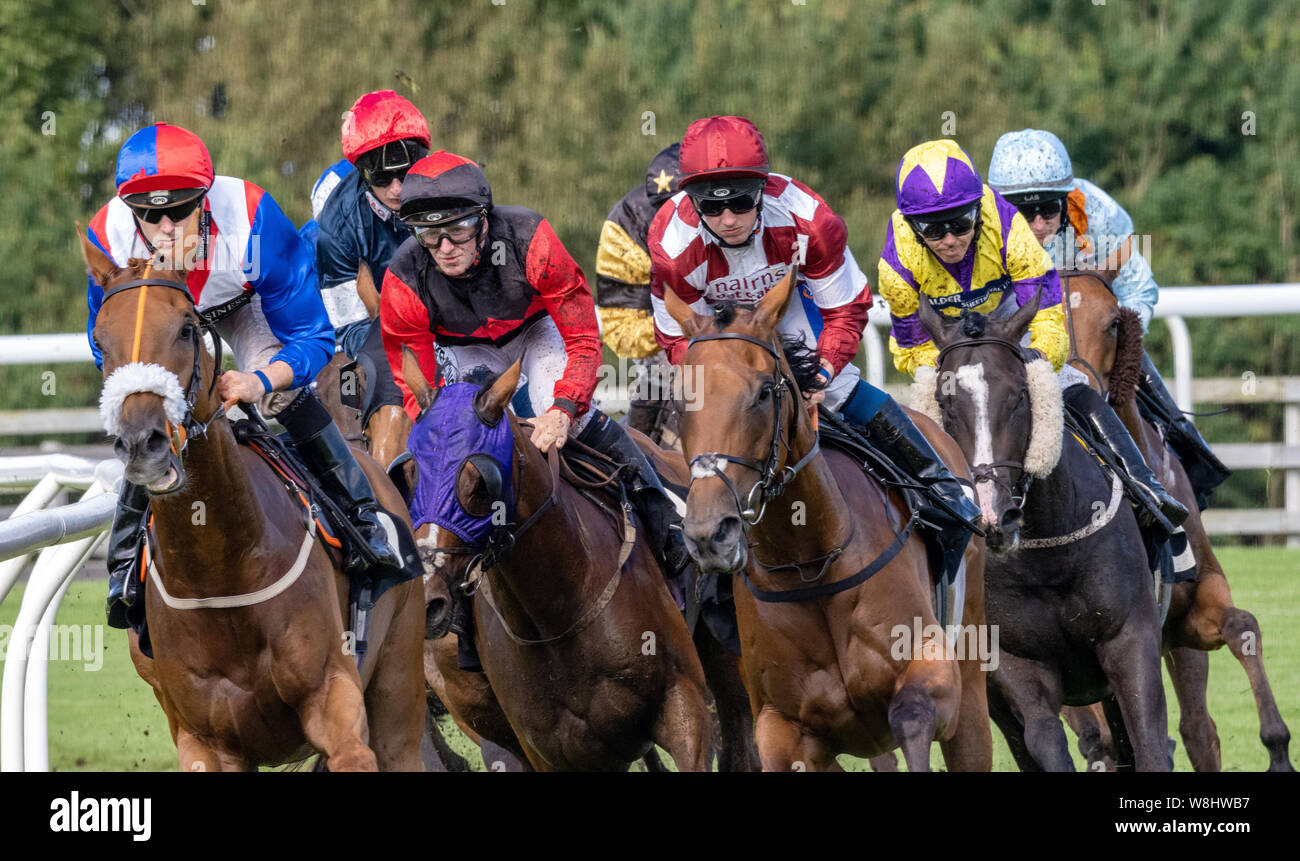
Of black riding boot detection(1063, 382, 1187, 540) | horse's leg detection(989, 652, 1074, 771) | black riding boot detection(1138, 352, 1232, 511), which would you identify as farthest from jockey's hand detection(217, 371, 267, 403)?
black riding boot detection(1138, 352, 1232, 511)

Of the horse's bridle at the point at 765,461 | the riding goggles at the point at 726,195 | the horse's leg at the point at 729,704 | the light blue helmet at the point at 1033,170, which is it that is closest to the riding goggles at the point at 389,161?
the riding goggles at the point at 726,195

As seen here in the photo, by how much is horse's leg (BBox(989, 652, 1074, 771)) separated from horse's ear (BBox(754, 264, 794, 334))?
193 centimetres

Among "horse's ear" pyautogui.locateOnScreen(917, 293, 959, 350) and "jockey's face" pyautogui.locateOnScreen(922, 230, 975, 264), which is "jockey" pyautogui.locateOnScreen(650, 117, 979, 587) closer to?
"horse's ear" pyautogui.locateOnScreen(917, 293, 959, 350)

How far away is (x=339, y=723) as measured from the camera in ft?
14.9

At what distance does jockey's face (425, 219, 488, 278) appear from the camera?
5.38 meters

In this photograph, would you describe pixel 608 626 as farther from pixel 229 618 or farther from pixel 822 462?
pixel 229 618

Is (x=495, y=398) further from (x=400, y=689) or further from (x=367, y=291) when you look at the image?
(x=367, y=291)

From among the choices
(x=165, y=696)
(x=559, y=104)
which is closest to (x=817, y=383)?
(x=165, y=696)

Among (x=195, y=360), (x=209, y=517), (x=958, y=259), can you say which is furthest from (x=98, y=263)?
(x=958, y=259)

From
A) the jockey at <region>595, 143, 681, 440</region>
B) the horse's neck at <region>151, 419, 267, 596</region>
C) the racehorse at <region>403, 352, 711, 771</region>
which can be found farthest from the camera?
the jockey at <region>595, 143, 681, 440</region>

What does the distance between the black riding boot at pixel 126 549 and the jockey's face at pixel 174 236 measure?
0.60 metres

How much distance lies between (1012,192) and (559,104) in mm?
12452

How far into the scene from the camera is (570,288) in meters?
5.56

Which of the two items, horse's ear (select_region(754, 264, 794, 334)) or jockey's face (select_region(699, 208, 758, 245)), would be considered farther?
jockey's face (select_region(699, 208, 758, 245))
